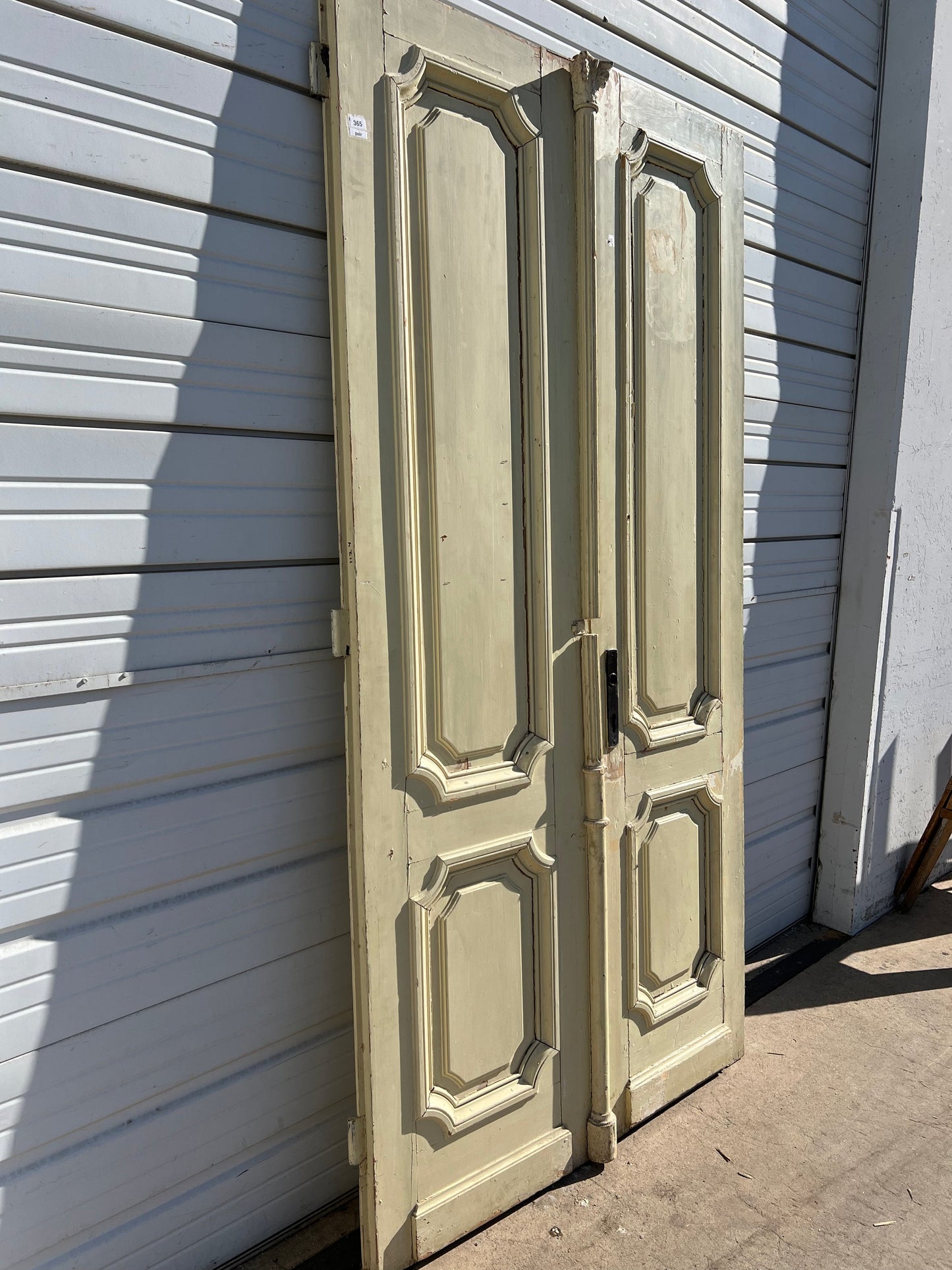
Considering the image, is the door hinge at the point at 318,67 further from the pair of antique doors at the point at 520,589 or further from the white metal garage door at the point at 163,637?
the pair of antique doors at the point at 520,589

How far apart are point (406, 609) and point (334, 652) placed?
7.5 inches

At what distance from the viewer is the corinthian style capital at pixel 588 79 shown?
229 cm

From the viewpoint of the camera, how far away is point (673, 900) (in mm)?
2758

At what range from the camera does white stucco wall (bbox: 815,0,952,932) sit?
→ 372 cm

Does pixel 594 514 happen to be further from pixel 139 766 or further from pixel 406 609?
pixel 139 766

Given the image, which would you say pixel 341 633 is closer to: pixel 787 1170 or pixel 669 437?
pixel 669 437

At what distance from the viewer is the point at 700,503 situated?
2.82 meters

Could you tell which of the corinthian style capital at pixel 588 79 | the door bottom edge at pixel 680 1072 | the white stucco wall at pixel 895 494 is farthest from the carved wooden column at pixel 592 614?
the white stucco wall at pixel 895 494

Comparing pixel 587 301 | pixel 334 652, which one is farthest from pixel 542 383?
pixel 334 652

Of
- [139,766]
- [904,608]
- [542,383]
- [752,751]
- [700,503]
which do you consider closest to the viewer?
[139,766]

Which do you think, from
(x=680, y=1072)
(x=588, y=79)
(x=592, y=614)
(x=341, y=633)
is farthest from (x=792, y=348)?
(x=680, y=1072)

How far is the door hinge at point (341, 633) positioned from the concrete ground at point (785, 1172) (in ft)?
4.78

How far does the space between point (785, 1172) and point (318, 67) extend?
3.00 meters

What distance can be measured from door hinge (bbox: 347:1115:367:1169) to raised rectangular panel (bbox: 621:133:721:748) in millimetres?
1242
